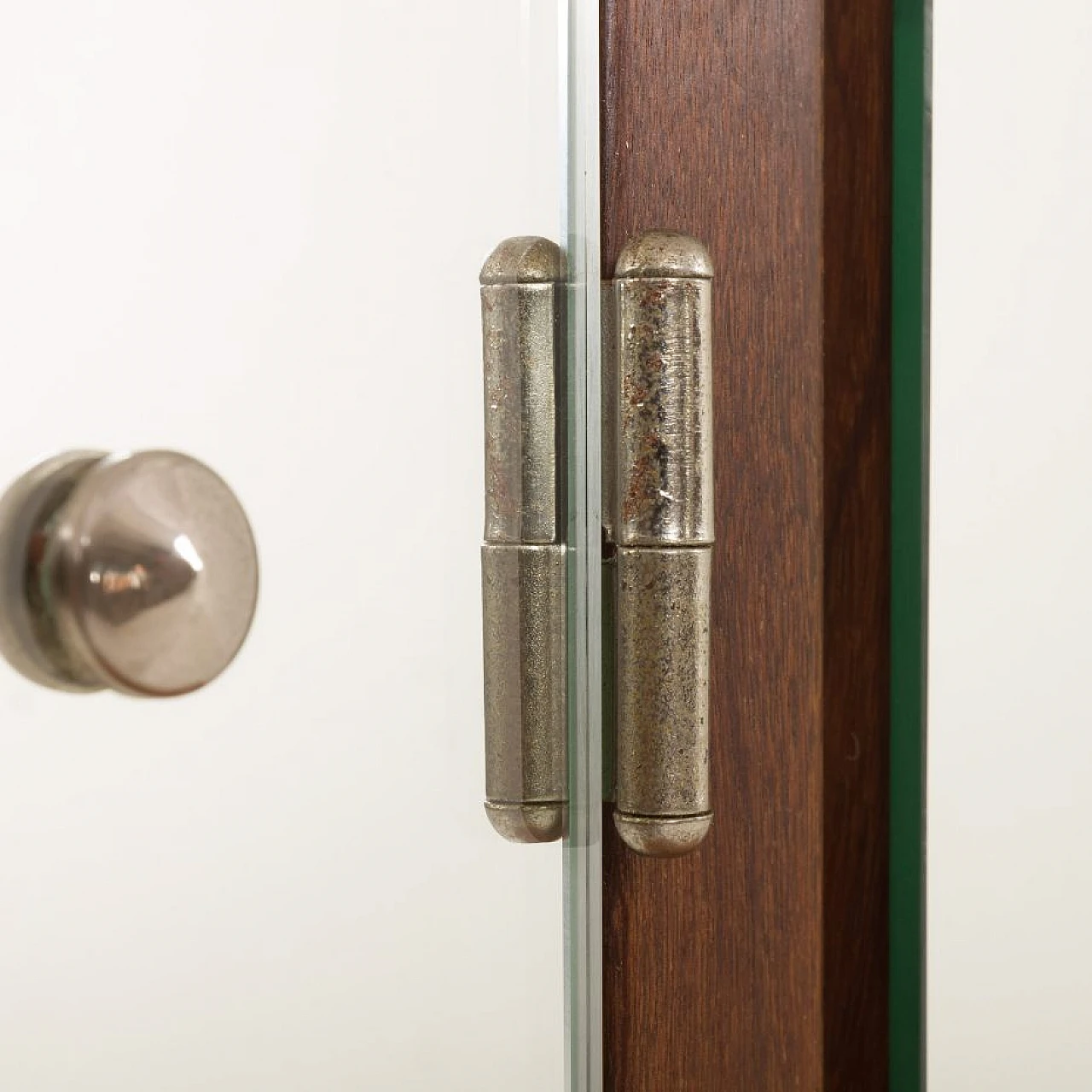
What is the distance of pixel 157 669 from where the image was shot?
0.22m

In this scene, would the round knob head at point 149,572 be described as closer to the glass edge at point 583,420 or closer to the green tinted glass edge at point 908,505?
the glass edge at point 583,420

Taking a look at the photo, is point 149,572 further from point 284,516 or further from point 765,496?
point 765,496

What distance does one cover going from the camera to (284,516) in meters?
0.31

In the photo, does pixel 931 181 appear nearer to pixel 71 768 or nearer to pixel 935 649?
pixel 935 649

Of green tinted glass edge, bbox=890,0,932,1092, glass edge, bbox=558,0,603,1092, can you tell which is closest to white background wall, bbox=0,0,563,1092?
glass edge, bbox=558,0,603,1092

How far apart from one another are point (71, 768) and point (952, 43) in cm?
47

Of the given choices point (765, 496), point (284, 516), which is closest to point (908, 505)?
point (765, 496)

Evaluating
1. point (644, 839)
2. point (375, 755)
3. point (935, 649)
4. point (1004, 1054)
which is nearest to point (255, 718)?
point (375, 755)

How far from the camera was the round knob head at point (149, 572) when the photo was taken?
207 millimetres

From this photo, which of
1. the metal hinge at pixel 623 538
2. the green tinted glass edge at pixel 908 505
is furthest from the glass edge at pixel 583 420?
the green tinted glass edge at pixel 908 505

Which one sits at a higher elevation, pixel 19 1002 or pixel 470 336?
pixel 470 336

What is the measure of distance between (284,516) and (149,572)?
100 mm

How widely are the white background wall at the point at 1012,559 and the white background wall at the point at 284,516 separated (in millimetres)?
234

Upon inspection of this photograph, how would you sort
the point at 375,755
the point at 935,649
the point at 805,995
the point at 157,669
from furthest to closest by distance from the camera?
the point at 935,649, the point at 805,995, the point at 375,755, the point at 157,669
